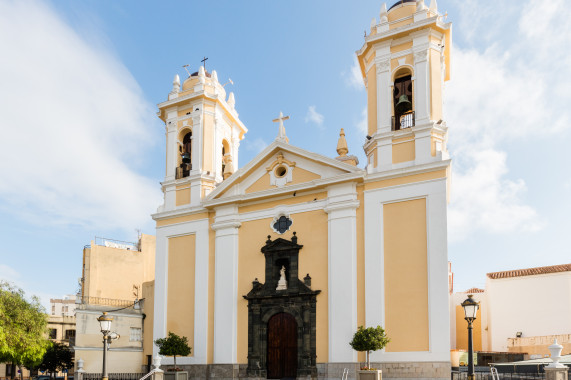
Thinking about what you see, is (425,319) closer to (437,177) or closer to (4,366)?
(437,177)

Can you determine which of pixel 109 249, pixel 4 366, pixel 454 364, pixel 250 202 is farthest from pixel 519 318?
pixel 4 366

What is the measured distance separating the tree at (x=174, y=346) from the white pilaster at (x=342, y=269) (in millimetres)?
5792

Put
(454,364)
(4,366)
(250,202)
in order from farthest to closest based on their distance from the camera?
(4,366)
(454,364)
(250,202)

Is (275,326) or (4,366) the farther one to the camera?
(4,366)

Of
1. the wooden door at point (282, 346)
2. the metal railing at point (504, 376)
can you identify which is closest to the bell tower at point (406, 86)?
the wooden door at point (282, 346)

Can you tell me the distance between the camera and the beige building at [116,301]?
24.9 metres

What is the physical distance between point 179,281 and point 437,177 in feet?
36.2

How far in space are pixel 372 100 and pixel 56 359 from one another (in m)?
27.8

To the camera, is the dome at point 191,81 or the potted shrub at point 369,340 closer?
the potted shrub at point 369,340

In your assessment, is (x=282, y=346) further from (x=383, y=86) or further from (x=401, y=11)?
(x=401, y=11)

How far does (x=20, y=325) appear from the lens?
1033 inches

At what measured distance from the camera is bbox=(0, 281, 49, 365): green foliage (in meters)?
25.2

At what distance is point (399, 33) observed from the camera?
18859 mm

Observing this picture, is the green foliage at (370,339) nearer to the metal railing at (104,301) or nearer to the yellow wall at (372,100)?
the yellow wall at (372,100)
